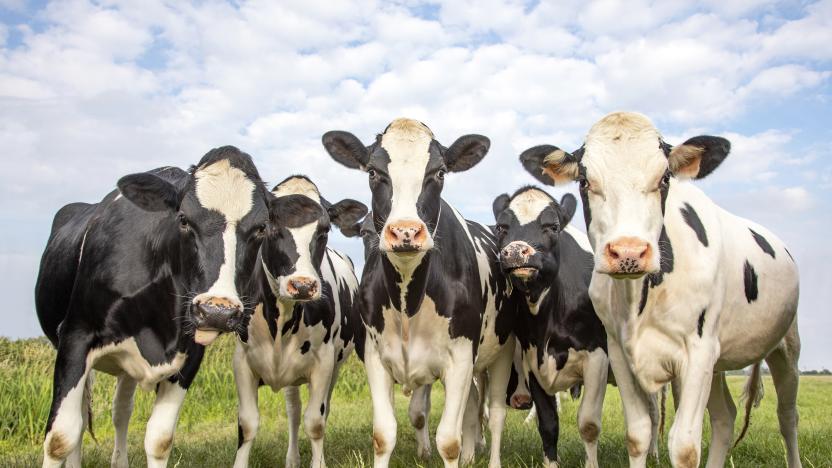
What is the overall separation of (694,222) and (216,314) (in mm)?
3503

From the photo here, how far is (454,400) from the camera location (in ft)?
19.8

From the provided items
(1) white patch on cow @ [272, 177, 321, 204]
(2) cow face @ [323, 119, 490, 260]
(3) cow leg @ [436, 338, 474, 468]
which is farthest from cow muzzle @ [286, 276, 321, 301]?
(1) white patch on cow @ [272, 177, 321, 204]

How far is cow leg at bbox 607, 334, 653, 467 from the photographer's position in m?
5.45

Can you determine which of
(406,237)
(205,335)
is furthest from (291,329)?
(406,237)

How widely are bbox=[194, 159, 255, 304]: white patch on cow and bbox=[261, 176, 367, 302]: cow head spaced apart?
0.50 meters

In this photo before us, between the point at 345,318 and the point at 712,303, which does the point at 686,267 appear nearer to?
the point at 712,303

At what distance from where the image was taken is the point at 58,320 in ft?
21.5

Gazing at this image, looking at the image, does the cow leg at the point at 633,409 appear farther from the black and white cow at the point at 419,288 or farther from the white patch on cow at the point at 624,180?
the black and white cow at the point at 419,288

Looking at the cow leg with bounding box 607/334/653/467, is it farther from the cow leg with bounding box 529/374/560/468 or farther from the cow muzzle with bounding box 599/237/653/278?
the cow leg with bounding box 529/374/560/468

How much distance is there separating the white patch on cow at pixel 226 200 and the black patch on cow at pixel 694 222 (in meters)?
3.22

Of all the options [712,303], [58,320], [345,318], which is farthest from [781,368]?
[58,320]

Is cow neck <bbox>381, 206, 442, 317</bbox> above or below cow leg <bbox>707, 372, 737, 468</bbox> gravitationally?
above

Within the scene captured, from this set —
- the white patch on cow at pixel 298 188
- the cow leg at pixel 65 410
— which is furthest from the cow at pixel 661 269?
the cow leg at pixel 65 410

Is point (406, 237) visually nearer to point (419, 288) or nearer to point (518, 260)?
point (419, 288)
